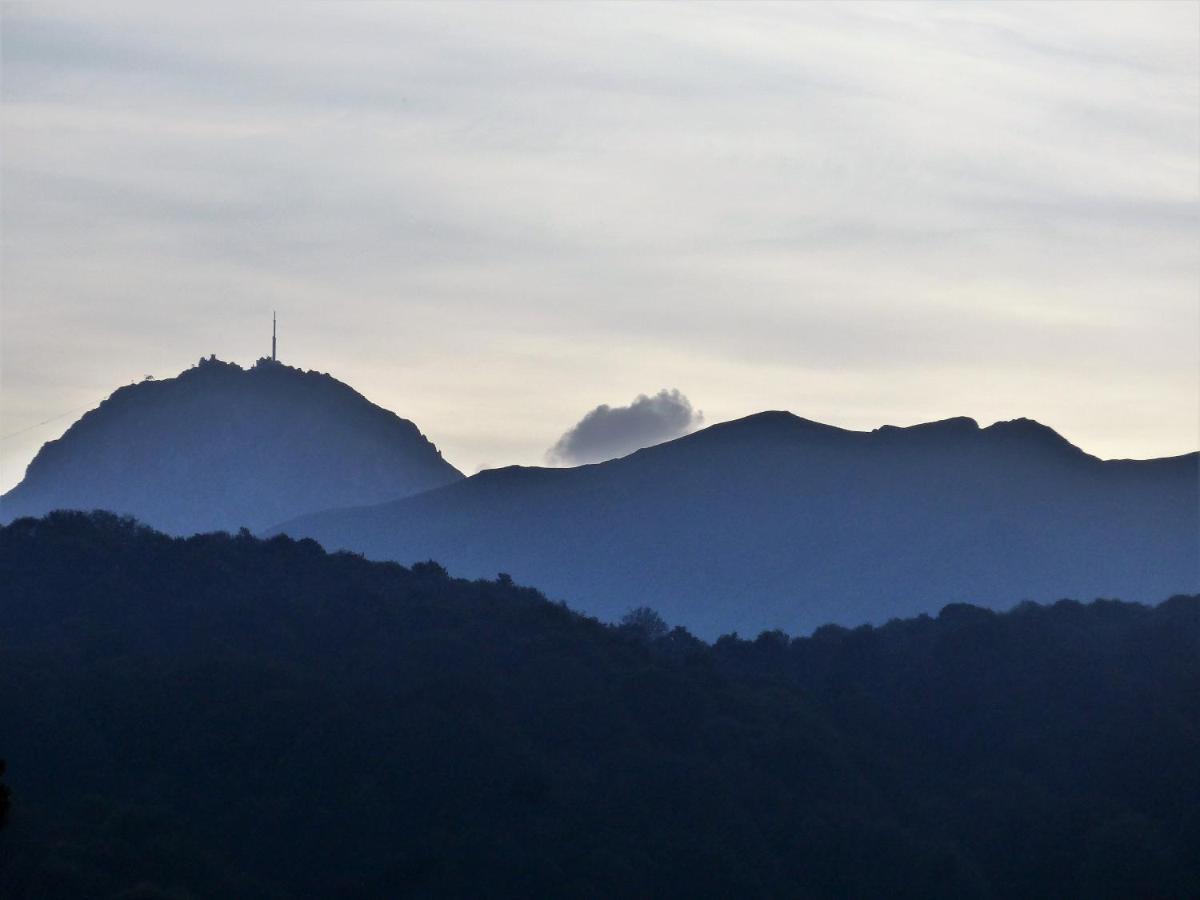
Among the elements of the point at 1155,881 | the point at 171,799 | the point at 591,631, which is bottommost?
the point at 1155,881

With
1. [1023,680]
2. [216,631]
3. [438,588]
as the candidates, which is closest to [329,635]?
[216,631]

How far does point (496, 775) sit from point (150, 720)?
48.1ft

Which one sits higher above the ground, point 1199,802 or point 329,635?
point 329,635

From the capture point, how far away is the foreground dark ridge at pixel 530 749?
75.5 meters

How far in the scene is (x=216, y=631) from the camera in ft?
332

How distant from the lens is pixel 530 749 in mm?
87312

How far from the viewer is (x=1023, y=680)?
103 m

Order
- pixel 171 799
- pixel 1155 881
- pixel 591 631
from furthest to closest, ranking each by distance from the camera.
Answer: pixel 591 631 → pixel 1155 881 → pixel 171 799

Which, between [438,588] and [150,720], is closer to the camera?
[150,720]

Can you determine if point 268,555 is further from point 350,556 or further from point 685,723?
point 685,723

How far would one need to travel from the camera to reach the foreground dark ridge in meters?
75.5

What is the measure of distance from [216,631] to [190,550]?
17090mm

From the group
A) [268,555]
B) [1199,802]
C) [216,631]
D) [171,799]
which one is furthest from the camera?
[268,555]

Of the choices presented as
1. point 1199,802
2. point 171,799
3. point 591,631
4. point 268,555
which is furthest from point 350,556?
point 1199,802
